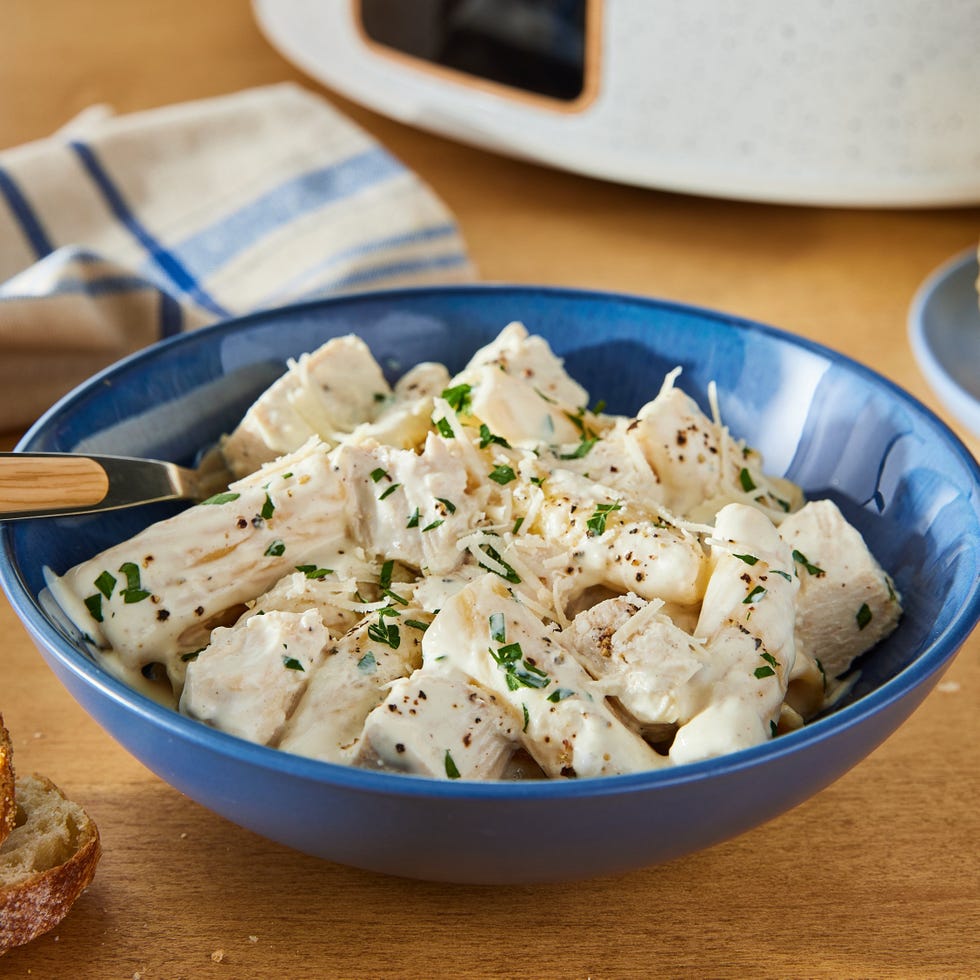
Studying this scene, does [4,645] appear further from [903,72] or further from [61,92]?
[61,92]

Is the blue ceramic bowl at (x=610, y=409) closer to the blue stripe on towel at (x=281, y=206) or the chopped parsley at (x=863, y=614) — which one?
the chopped parsley at (x=863, y=614)

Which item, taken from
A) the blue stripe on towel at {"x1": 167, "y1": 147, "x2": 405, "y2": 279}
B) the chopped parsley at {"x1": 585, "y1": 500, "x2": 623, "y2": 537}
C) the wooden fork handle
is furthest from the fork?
the blue stripe on towel at {"x1": 167, "y1": 147, "x2": 405, "y2": 279}

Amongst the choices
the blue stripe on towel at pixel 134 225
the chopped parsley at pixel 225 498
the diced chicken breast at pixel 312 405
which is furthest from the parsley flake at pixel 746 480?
the blue stripe on towel at pixel 134 225

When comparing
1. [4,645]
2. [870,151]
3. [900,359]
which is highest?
[870,151]

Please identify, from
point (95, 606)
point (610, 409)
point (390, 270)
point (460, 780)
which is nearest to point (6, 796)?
point (95, 606)

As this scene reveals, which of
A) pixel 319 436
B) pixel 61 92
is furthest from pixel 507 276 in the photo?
pixel 61 92

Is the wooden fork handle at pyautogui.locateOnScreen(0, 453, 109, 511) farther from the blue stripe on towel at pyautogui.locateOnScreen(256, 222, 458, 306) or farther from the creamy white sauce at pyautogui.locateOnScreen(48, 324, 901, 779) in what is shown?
the blue stripe on towel at pyautogui.locateOnScreen(256, 222, 458, 306)
